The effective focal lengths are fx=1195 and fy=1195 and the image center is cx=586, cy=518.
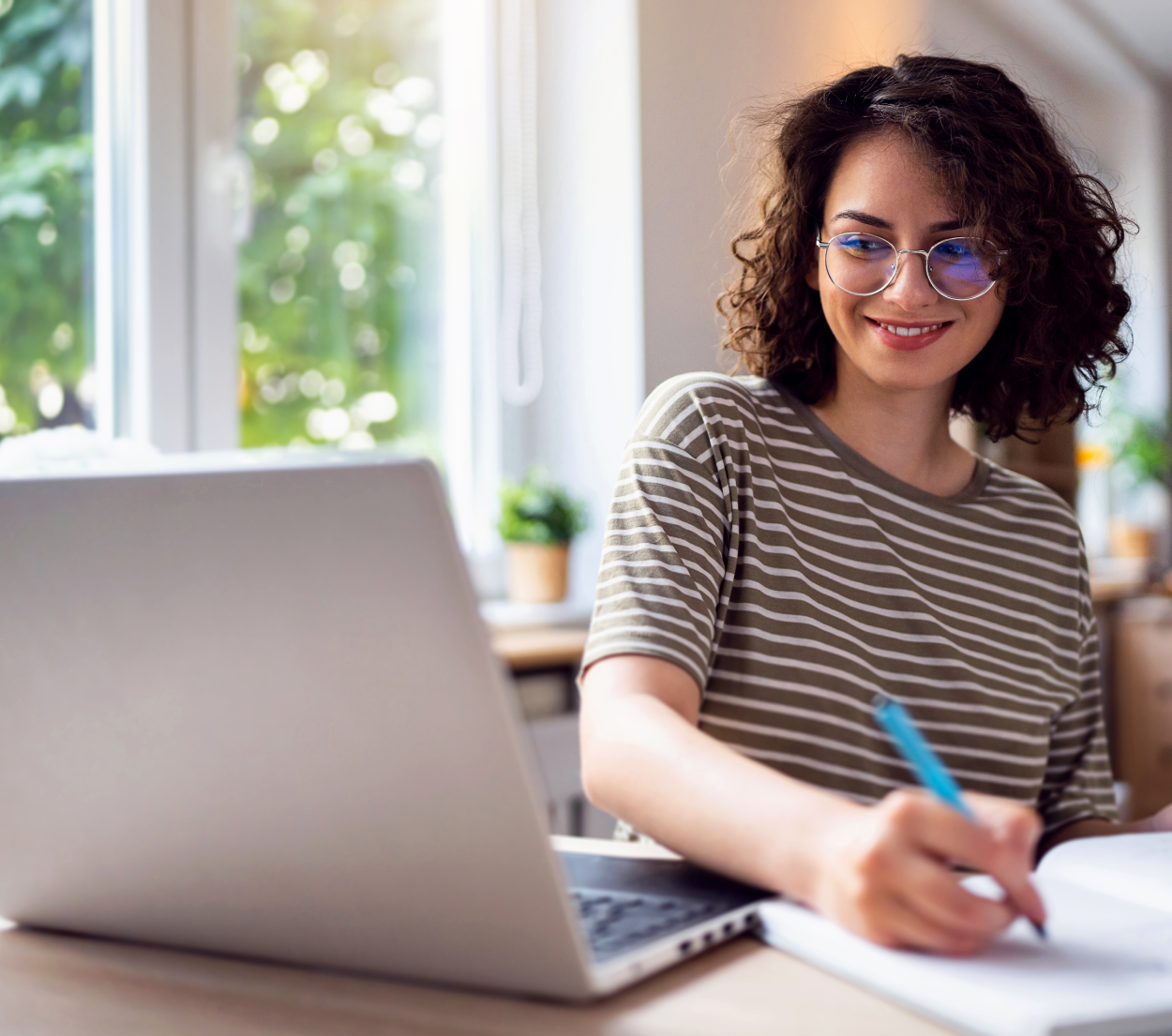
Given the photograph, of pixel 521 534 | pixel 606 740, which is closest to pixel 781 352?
pixel 606 740

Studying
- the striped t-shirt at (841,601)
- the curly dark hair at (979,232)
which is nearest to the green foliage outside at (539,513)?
the curly dark hair at (979,232)

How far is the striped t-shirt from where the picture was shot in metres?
0.87

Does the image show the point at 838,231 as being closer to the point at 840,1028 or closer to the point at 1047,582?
the point at 1047,582

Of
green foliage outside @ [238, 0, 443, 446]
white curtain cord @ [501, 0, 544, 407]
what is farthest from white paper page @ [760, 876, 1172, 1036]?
white curtain cord @ [501, 0, 544, 407]

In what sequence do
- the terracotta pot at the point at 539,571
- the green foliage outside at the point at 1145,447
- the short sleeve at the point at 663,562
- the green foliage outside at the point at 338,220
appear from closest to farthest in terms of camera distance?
the short sleeve at the point at 663,562 → the green foliage outside at the point at 338,220 → the terracotta pot at the point at 539,571 → the green foliage outside at the point at 1145,447

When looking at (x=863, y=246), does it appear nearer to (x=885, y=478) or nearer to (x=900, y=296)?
(x=900, y=296)

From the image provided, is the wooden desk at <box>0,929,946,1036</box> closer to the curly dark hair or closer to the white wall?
the curly dark hair

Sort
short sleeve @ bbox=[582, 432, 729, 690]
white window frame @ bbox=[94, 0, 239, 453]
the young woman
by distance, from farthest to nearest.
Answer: white window frame @ bbox=[94, 0, 239, 453] < the young woman < short sleeve @ bbox=[582, 432, 729, 690]

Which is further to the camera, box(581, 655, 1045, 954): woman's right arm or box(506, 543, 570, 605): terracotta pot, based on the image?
box(506, 543, 570, 605): terracotta pot

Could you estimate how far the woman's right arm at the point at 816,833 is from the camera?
490 mm

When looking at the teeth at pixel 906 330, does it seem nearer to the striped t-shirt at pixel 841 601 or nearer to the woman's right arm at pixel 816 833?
the striped t-shirt at pixel 841 601

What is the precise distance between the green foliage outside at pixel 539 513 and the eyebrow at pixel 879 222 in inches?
45.0

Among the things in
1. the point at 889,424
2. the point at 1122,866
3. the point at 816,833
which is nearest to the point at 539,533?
the point at 889,424

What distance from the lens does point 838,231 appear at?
3.25ft
